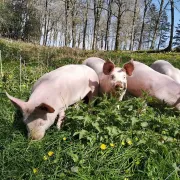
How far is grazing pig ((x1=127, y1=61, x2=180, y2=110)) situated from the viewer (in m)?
4.55

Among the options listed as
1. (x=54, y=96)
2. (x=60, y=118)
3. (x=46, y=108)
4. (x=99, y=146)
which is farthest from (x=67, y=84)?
(x=99, y=146)

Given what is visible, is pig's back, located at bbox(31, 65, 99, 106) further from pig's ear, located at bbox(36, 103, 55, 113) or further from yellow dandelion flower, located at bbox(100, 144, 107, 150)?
yellow dandelion flower, located at bbox(100, 144, 107, 150)

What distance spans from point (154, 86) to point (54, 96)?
183 centimetres

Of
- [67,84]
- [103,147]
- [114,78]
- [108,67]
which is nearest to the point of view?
[103,147]

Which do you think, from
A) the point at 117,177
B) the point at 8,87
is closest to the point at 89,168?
the point at 117,177

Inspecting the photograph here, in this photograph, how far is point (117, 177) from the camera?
10.1ft

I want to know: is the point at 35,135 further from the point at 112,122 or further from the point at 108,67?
the point at 108,67

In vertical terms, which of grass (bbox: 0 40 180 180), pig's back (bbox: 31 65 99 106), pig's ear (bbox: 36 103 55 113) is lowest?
grass (bbox: 0 40 180 180)

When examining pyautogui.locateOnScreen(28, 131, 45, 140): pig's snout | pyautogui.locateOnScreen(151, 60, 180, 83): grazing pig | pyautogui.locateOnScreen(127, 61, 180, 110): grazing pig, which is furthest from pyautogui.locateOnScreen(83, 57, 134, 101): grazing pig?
pyautogui.locateOnScreen(151, 60, 180, 83): grazing pig

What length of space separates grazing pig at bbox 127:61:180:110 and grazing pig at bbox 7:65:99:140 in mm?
716

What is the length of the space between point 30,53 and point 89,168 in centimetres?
930

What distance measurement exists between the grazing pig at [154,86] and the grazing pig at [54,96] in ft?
2.35

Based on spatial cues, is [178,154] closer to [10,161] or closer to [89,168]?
[89,168]

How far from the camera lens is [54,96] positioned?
390cm
